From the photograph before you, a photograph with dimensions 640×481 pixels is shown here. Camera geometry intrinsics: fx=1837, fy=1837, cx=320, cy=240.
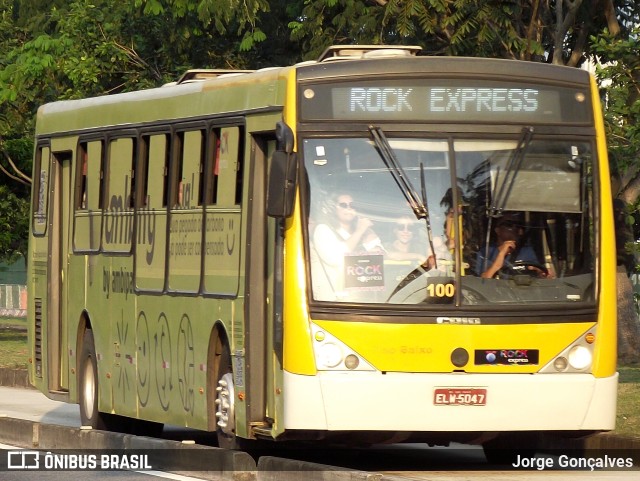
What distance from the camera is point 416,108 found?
1261cm

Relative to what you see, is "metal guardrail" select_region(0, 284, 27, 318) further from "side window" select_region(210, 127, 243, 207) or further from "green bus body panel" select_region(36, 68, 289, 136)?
"side window" select_region(210, 127, 243, 207)

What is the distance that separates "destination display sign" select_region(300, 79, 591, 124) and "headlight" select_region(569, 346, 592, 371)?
1.61 m

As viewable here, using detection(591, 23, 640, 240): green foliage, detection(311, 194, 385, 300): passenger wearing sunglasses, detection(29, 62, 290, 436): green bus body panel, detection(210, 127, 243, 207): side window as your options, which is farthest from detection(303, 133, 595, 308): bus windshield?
detection(591, 23, 640, 240): green foliage

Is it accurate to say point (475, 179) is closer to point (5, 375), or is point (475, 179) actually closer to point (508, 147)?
point (508, 147)

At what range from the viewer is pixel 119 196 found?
16047 millimetres

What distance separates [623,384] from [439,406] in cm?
699

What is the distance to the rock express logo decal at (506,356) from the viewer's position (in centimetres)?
1232

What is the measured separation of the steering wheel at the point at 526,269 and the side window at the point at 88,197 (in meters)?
5.28

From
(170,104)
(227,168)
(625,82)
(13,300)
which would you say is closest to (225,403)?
(227,168)

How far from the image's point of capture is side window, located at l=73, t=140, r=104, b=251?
16.6 meters

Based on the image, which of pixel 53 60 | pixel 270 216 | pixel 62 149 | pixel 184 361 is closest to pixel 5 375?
pixel 53 60

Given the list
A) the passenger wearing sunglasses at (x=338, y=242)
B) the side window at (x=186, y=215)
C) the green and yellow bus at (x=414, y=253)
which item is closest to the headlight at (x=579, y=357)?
the green and yellow bus at (x=414, y=253)

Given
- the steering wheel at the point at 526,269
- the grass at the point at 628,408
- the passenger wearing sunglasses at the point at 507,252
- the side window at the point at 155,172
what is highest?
the side window at the point at 155,172

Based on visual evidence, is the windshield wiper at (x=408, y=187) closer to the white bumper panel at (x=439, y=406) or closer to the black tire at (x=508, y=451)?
the white bumper panel at (x=439, y=406)
